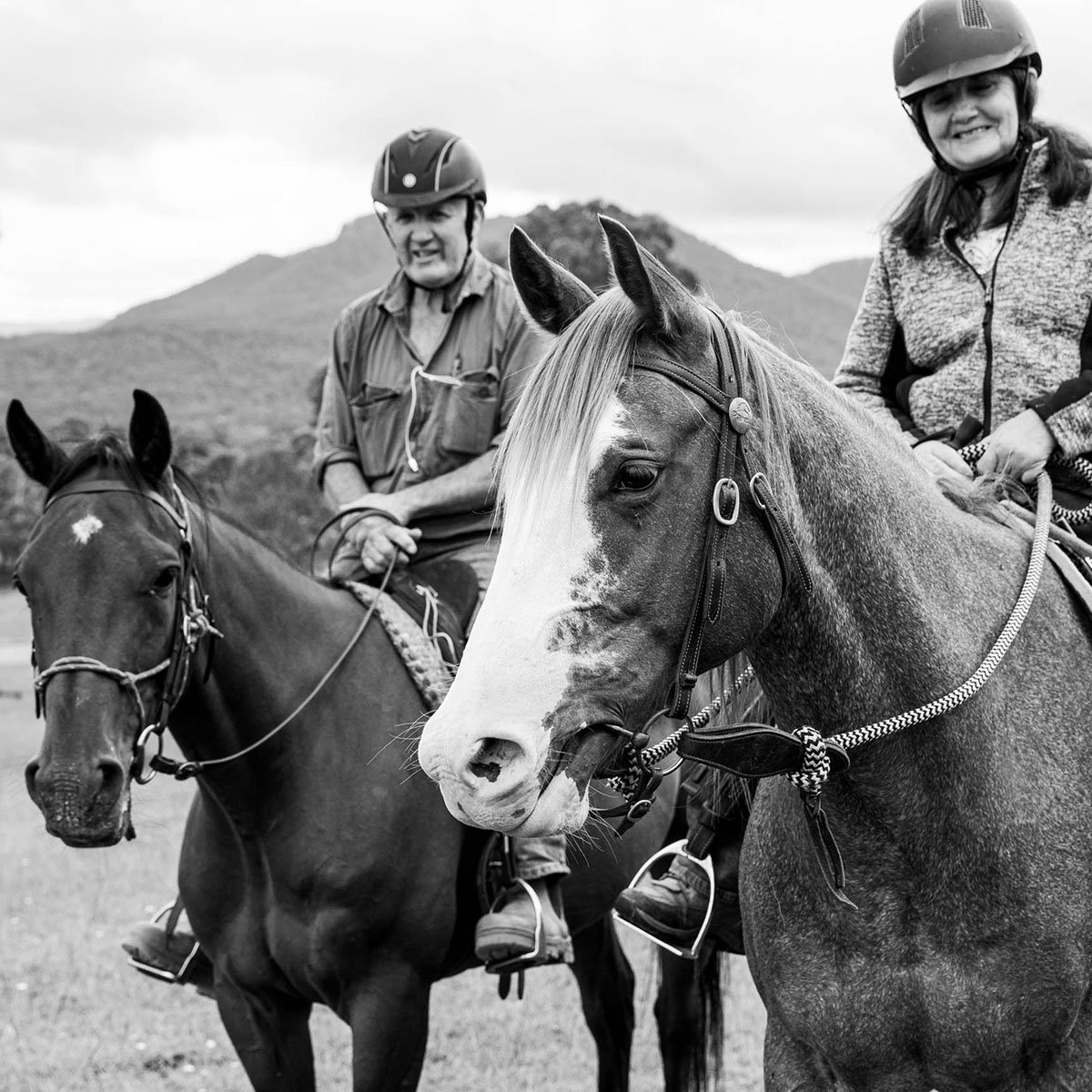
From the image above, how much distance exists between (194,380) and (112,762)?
8186cm

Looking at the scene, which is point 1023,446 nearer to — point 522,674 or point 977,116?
point 977,116

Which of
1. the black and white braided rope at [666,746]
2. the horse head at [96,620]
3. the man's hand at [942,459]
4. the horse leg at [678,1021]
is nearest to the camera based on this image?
the black and white braided rope at [666,746]

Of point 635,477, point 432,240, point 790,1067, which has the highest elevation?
point 432,240

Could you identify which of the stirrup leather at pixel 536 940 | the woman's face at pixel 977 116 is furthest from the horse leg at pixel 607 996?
the woman's face at pixel 977 116

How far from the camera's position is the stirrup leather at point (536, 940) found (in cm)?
429

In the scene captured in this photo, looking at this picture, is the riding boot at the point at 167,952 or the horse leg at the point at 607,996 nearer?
the riding boot at the point at 167,952

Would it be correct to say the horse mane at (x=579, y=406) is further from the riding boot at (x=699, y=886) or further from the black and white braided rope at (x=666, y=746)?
the riding boot at (x=699, y=886)

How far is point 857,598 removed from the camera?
106 inches

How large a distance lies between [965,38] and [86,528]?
2.76m

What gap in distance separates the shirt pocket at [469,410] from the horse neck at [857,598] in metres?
2.33

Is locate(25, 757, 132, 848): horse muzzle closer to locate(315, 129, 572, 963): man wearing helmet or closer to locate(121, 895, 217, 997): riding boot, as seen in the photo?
locate(121, 895, 217, 997): riding boot

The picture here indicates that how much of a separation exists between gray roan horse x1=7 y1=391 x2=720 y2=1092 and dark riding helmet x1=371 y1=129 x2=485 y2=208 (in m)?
1.38

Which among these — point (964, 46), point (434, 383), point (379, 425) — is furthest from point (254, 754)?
point (964, 46)

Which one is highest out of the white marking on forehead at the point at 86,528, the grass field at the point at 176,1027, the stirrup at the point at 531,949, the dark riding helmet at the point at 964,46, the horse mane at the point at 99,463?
the dark riding helmet at the point at 964,46
